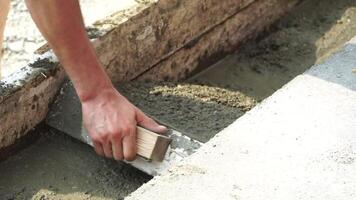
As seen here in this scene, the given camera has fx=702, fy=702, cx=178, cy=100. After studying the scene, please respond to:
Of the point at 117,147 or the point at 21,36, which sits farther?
the point at 21,36

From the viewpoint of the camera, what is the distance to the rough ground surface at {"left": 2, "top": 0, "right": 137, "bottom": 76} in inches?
142

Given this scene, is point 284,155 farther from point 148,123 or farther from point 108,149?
point 108,149

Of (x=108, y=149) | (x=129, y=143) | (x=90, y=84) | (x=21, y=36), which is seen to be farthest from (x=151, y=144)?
(x=21, y=36)

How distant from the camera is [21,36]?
3.91 m

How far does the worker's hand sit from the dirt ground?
157mm

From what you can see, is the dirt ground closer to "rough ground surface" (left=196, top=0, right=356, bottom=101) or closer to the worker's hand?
"rough ground surface" (left=196, top=0, right=356, bottom=101)

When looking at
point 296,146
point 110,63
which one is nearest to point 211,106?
point 110,63

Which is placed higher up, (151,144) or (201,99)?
(151,144)

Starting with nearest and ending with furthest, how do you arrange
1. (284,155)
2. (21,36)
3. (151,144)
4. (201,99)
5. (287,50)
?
(284,155)
(151,144)
(201,99)
(287,50)
(21,36)

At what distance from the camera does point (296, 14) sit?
4.04 m

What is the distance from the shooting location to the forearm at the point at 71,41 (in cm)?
246

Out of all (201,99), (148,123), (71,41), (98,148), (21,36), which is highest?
(71,41)

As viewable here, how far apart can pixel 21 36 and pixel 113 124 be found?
160 cm

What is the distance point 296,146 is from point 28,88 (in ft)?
3.53
